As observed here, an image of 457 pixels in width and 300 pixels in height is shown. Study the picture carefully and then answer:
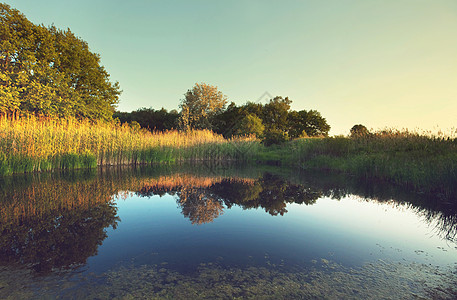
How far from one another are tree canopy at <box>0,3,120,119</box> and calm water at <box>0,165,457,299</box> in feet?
41.9

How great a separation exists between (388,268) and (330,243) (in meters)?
0.68

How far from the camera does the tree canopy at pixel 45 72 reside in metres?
13.8

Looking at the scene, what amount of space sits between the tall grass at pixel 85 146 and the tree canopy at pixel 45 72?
3.44 meters

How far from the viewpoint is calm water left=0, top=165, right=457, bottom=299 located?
1805 millimetres

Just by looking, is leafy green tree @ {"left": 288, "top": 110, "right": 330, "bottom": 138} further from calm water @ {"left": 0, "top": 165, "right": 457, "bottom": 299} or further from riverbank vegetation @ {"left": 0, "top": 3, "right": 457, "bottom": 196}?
calm water @ {"left": 0, "top": 165, "right": 457, "bottom": 299}

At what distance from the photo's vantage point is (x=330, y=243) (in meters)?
2.83

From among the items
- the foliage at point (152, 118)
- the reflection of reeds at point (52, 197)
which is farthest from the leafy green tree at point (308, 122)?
the reflection of reeds at point (52, 197)

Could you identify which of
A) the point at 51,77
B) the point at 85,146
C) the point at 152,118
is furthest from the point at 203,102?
the point at 85,146

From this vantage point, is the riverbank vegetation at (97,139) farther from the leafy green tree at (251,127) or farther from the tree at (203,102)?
the tree at (203,102)

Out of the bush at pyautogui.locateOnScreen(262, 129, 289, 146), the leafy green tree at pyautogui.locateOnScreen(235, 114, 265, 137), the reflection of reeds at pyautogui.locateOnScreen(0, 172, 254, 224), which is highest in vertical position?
the leafy green tree at pyautogui.locateOnScreen(235, 114, 265, 137)

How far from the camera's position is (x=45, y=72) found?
1533cm

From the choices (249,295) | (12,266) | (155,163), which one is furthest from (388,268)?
(155,163)

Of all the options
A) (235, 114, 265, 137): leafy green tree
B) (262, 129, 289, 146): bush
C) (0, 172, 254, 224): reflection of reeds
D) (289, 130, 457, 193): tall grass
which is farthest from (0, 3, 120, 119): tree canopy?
(289, 130, 457, 193): tall grass

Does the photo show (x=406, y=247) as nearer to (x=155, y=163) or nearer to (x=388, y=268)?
(x=388, y=268)
